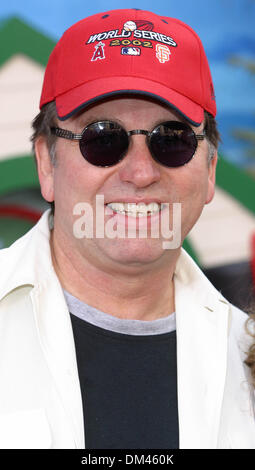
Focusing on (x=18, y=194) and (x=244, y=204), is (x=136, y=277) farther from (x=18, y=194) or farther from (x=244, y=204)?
(x=244, y=204)

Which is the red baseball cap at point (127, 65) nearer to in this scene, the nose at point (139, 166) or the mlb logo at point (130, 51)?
the mlb logo at point (130, 51)

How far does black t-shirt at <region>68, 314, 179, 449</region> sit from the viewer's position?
1.59m

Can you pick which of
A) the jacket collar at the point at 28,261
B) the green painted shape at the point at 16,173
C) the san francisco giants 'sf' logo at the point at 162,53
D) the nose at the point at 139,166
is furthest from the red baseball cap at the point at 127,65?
the green painted shape at the point at 16,173

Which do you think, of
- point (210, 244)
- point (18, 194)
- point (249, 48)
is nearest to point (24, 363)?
point (18, 194)

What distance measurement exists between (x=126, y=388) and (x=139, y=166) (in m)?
0.65

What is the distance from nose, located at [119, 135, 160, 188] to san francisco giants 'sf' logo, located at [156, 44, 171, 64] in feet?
0.84

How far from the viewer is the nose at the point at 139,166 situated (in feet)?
5.44

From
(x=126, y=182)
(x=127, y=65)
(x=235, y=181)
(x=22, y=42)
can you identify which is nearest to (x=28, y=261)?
(x=126, y=182)

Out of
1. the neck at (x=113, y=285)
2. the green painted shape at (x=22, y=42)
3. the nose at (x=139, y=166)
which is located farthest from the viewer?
the green painted shape at (x=22, y=42)

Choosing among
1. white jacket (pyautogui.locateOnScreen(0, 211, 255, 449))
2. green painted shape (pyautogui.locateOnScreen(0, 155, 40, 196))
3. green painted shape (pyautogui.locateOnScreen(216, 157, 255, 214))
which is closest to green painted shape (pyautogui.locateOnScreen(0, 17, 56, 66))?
green painted shape (pyautogui.locateOnScreen(0, 155, 40, 196))

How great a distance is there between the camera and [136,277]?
1.78 metres
